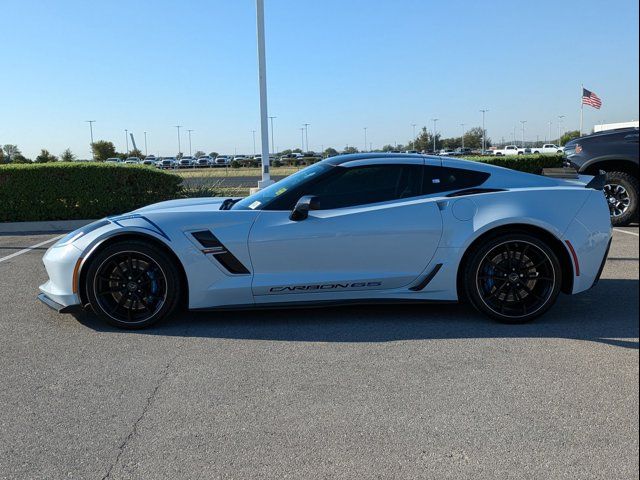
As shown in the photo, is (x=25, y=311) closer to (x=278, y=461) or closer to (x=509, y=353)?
(x=278, y=461)

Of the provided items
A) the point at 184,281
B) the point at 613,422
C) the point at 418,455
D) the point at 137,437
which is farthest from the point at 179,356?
the point at 613,422

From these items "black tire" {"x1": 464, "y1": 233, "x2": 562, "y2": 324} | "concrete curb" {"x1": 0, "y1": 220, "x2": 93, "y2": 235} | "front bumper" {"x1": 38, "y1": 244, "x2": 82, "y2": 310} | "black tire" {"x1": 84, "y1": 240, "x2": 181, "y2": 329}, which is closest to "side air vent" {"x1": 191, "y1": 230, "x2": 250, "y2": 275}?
"black tire" {"x1": 84, "y1": 240, "x2": 181, "y2": 329}

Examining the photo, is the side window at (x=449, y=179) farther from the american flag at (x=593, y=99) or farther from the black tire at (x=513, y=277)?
the american flag at (x=593, y=99)

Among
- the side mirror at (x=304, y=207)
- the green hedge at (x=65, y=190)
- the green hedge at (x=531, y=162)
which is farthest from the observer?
the green hedge at (x=531, y=162)

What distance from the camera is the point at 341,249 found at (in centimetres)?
453

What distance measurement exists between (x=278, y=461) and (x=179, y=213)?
2587 millimetres

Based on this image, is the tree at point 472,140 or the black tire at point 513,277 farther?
the tree at point 472,140

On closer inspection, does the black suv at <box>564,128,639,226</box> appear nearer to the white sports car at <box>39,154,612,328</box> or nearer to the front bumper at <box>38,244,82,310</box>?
the white sports car at <box>39,154,612,328</box>

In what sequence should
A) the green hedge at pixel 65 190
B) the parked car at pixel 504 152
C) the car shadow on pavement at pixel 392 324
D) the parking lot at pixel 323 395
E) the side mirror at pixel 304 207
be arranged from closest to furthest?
1. the parking lot at pixel 323 395
2. the car shadow on pavement at pixel 392 324
3. the side mirror at pixel 304 207
4. the green hedge at pixel 65 190
5. the parked car at pixel 504 152

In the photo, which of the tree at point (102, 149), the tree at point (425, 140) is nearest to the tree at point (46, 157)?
the tree at point (102, 149)

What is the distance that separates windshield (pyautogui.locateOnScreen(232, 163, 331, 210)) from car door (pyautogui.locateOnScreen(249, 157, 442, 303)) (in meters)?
0.22

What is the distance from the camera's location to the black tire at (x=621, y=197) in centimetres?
912

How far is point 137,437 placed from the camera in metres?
2.92

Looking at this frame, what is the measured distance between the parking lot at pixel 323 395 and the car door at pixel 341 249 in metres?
0.34
